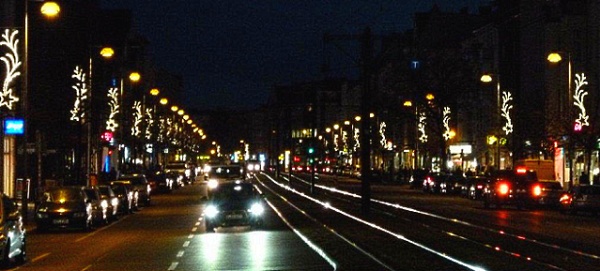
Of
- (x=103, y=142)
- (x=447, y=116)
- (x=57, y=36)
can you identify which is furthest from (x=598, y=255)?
(x=447, y=116)

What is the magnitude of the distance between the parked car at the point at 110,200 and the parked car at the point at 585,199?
21.3m

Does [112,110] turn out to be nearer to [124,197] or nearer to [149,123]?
[124,197]

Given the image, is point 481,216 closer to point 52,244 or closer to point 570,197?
point 570,197

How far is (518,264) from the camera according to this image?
2578cm

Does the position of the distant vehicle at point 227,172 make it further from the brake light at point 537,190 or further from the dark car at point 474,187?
the brake light at point 537,190

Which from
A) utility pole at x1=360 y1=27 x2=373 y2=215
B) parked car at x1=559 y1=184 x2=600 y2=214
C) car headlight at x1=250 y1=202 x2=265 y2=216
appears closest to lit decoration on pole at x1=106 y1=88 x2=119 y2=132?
utility pole at x1=360 y1=27 x2=373 y2=215

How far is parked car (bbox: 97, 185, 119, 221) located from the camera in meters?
48.4

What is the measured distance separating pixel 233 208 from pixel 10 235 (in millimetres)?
15662

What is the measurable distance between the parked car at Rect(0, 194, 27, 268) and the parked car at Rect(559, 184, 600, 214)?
33443 mm

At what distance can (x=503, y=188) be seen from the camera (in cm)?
6362

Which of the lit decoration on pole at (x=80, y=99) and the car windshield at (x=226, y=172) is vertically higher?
the lit decoration on pole at (x=80, y=99)

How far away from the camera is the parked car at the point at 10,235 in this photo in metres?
25.8

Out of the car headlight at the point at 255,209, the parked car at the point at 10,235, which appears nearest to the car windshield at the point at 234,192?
the car headlight at the point at 255,209

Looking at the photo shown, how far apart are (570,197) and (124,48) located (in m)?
87.4
